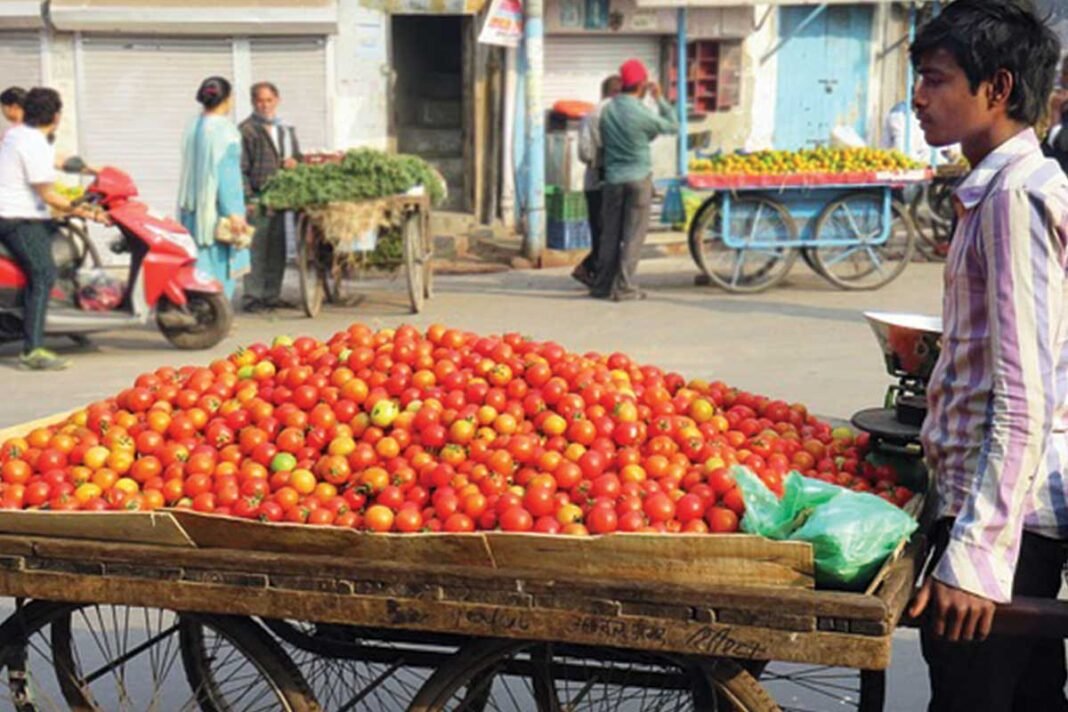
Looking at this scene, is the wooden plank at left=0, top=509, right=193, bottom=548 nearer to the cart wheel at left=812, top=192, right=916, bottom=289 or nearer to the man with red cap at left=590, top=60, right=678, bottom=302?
the man with red cap at left=590, top=60, right=678, bottom=302

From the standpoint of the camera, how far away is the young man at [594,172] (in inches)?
485

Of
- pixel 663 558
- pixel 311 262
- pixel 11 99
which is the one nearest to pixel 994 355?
pixel 663 558

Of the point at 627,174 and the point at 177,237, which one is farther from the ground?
the point at 627,174

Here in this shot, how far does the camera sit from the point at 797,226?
1228cm

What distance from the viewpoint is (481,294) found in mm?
12953

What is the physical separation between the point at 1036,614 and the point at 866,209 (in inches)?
389

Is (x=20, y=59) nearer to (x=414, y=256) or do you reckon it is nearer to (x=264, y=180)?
(x=264, y=180)

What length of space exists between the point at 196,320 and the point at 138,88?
5774 mm

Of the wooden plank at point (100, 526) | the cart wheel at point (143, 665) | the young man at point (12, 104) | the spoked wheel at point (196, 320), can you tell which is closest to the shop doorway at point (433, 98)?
the spoked wheel at point (196, 320)

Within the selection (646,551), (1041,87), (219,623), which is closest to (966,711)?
(646,551)

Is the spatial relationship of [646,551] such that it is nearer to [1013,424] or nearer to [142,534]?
[1013,424]

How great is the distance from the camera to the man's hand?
278cm

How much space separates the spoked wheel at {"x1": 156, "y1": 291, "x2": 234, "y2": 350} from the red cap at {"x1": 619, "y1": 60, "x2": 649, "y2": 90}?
3.77 metres

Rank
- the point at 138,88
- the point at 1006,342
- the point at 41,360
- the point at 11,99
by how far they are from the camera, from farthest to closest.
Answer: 1. the point at 138,88
2. the point at 11,99
3. the point at 41,360
4. the point at 1006,342
